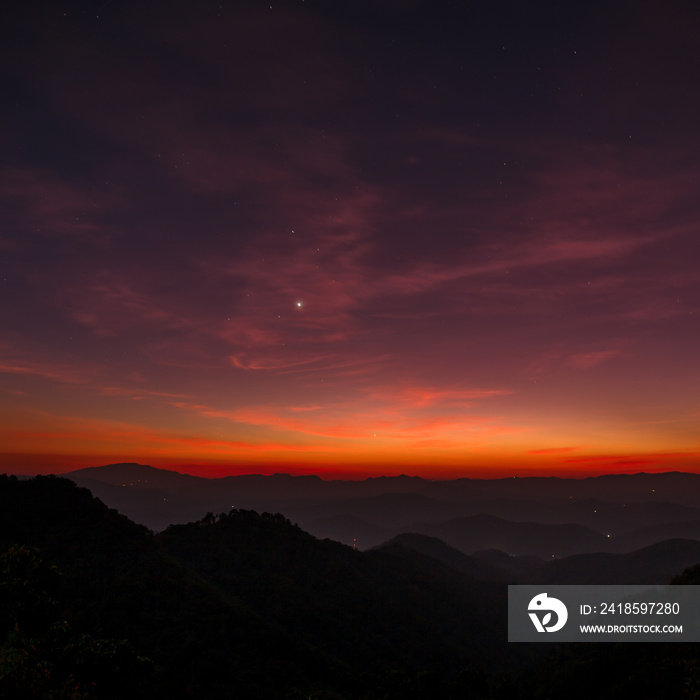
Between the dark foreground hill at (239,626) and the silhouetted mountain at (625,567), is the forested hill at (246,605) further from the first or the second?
the silhouetted mountain at (625,567)

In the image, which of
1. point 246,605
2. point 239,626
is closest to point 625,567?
point 246,605

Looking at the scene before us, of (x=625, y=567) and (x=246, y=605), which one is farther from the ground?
(x=246, y=605)

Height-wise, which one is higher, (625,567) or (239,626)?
(239,626)

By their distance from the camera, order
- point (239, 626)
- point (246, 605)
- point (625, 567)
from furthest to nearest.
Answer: point (625, 567) < point (246, 605) < point (239, 626)

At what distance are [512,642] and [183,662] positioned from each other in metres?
86.2

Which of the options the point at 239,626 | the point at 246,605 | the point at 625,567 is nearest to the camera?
the point at 239,626

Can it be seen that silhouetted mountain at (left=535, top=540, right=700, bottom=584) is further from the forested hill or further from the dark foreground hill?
the dark foreground hill

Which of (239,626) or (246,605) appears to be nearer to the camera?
(239,626)

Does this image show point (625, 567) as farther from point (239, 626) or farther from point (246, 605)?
point (239, 626)

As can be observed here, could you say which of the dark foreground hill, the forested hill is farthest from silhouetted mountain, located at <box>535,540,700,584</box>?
the dark foreground hill

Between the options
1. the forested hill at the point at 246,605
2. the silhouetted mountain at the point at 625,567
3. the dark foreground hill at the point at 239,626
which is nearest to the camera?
the dark foreground hill at the point at 239,626

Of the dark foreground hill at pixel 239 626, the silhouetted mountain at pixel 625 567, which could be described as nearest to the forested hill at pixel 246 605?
the dark foreground hill at pixel 239 626

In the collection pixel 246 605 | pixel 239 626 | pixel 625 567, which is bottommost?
pixel 625 567

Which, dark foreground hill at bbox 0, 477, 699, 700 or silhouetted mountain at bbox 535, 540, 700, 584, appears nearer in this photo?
dark foreground hill at bbox 0, 477, 699, 700
